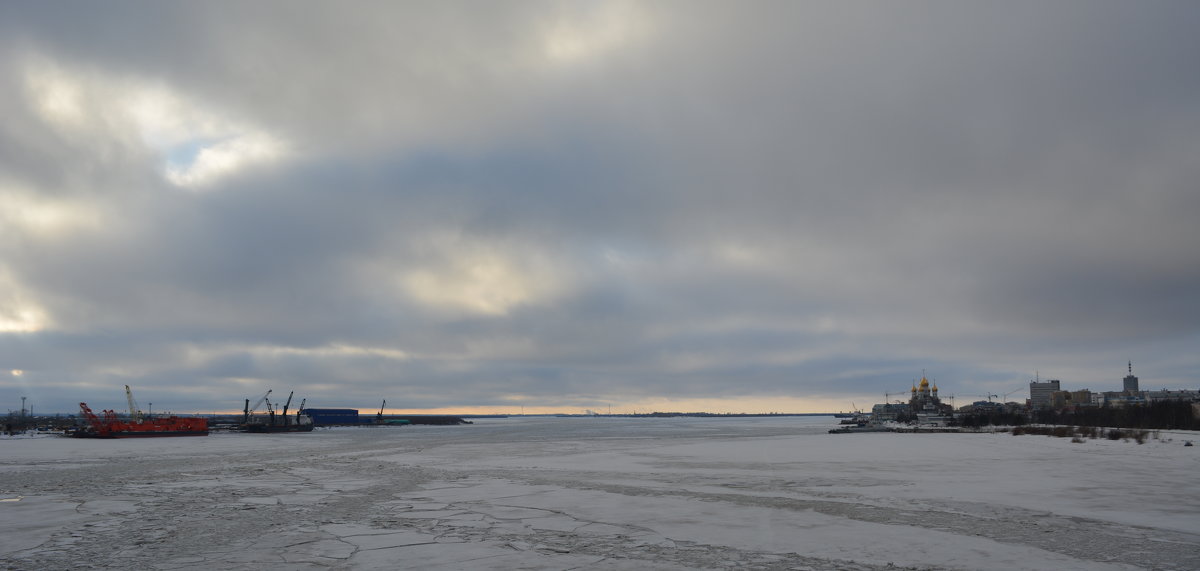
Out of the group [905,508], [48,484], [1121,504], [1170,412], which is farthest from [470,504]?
[1170,412]

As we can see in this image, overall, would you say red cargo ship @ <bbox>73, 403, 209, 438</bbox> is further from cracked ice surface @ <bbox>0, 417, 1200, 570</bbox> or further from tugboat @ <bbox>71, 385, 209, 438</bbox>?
cracked ice surface @ <bbox>0, 417, 1200, 570</bbox>

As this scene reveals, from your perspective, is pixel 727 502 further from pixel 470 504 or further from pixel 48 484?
pixel 48 484

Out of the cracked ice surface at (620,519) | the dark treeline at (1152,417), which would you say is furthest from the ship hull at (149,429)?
the dark treeline at (1152,417)

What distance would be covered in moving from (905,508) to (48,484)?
31088 millimetres

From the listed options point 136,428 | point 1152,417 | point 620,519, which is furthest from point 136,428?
point 1152,417

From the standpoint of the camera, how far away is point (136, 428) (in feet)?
342

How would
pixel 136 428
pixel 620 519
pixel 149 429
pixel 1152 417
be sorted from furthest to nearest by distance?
pixel 149 429
pixel 136 428
pixel 1152 417
pixel 620 519

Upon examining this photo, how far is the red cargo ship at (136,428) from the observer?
99.0 m

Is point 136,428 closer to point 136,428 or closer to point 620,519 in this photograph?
point 136,428

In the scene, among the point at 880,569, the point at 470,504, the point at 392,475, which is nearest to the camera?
the point at 880,569

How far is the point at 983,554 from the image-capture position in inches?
487

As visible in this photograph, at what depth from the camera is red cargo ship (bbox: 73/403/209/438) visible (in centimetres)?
9900

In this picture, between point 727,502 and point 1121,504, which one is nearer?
point 1121,504

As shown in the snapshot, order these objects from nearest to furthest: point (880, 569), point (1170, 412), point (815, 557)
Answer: point (880, 569)
point (815, 557)
point (1170, 412)
